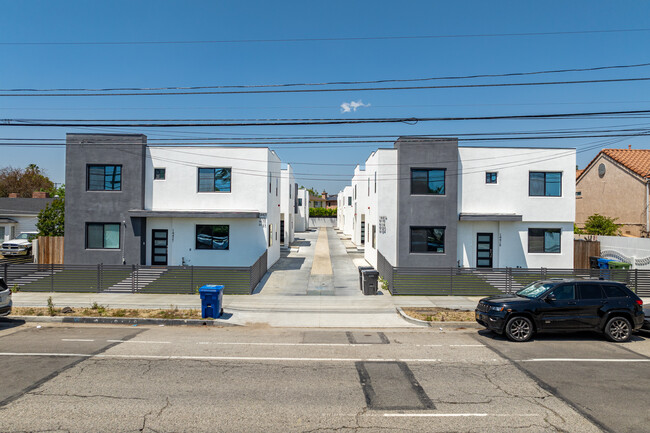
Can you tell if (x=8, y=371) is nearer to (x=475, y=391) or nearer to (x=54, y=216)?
(x=475, y=391)

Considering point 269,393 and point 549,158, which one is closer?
point 269,393

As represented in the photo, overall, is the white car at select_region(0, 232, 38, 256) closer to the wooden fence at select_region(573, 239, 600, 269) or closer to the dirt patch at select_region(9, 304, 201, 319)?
the dirt patch at select_region(9, 304, 201, 319)

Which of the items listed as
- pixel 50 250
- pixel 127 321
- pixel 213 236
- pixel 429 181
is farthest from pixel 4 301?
pixel 429 181

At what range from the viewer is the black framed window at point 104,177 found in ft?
69.1

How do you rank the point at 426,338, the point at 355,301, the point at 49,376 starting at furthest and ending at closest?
the point at 355,301 → the point at 426,338 → the point at 49,376

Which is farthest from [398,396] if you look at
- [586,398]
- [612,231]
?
[612,231]

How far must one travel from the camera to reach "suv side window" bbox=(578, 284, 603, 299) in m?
11.0

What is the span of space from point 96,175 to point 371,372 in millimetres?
18986

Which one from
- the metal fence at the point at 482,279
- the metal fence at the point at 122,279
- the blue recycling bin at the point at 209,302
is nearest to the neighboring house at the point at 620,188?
the metal fence at the point at 482,279

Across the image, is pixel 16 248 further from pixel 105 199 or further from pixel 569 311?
pixel 569 311

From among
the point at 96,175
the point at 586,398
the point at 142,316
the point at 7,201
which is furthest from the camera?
the point at 7,201

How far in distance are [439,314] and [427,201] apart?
326 inches

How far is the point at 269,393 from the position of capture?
23.3 ft

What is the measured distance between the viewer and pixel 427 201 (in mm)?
20484
